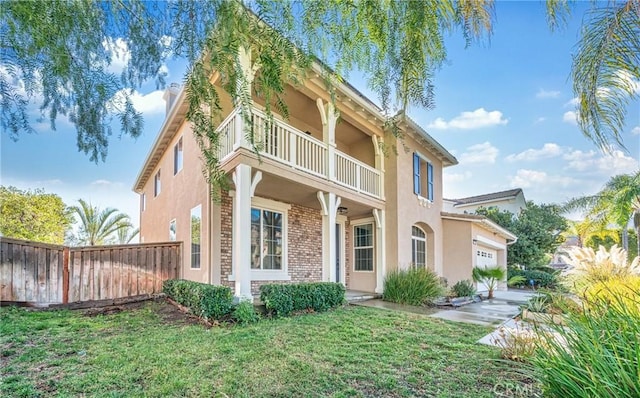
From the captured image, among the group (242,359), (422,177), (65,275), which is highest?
(422,177)

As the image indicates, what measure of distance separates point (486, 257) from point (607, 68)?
625 inches

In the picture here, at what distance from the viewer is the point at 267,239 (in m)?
10.6

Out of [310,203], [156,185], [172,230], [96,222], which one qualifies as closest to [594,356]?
[310,203]

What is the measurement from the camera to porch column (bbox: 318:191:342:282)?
32.5 feet

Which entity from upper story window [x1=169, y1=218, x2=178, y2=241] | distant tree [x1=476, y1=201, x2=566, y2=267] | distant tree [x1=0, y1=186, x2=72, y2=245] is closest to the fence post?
upper story window [x1=169, y1=218, x2=178, y2=241]

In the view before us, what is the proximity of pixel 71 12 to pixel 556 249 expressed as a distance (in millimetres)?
28760

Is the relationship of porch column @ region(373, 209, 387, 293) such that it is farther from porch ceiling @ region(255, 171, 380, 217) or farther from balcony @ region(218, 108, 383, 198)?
balcony @ region(218, 108, 383, 198)

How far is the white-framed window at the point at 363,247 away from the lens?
43.8 feet

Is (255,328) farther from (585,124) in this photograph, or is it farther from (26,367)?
(585,124)

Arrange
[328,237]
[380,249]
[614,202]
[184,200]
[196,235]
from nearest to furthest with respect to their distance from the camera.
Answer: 1. [196,235]
2. [328,237]
3. [184,200]
4. [380,249]
5. [614,202]

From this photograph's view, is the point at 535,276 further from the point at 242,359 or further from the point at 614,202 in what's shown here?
the point at 242,359

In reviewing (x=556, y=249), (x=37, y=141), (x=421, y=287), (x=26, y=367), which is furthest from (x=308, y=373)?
(x=556, y=249)

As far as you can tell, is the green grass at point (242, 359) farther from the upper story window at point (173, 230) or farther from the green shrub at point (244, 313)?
the upper story window at point (173, 230)

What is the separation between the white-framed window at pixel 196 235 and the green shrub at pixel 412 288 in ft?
19.9
